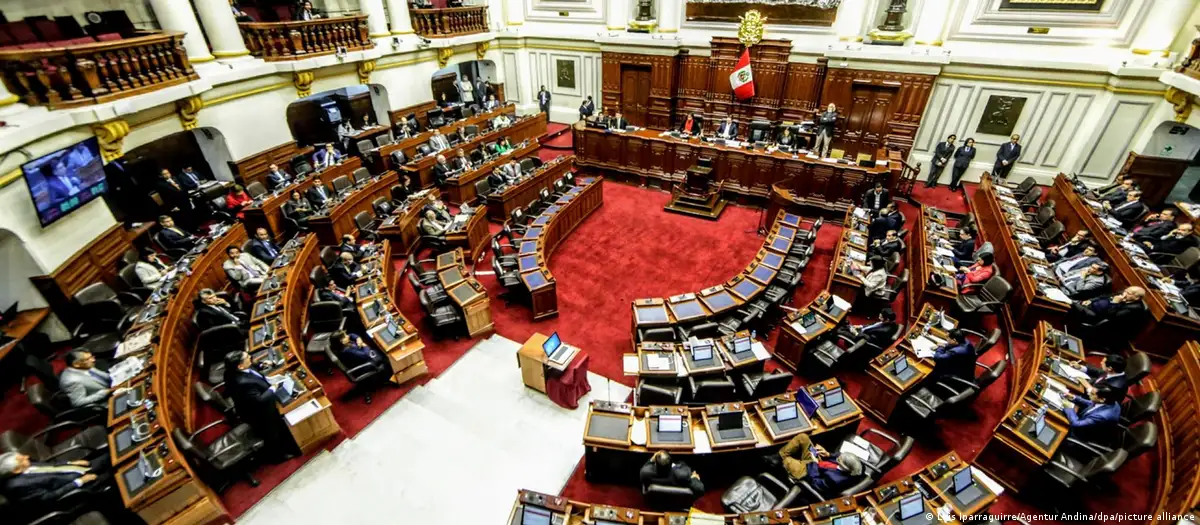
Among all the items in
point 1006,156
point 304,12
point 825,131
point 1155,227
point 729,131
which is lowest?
point 1155,227

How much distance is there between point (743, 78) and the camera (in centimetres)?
1504

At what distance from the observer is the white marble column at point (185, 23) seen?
10.4 metres

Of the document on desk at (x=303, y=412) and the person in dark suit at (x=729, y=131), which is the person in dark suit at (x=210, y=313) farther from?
the person in dark suit at (x=729, y=131)

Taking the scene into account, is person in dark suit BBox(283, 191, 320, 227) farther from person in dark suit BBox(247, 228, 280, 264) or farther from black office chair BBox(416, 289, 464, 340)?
black office chair BBox(416, 289, 464, 340)

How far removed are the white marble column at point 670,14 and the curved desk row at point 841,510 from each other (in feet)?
50.6

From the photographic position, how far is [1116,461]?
5211 mm

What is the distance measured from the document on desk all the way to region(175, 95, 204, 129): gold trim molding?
8471 mm

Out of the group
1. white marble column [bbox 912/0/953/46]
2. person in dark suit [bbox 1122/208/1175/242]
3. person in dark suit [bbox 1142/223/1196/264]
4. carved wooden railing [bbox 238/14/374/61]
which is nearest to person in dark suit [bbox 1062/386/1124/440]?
person in dark suit [bbox 1142/223/1196/264]

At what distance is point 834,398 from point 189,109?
13.7 meters

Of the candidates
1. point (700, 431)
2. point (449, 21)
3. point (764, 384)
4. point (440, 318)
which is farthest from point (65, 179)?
point (449, 21)

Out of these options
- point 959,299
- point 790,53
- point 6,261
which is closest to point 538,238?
point 959,299

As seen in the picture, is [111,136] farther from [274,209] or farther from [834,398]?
[834,398]

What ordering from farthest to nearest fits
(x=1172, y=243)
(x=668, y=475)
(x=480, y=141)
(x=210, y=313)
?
1. (x=480, y=141)
2. (x=1172, y=243)
3. (x=210, y=313)
4. (x=668, y=475)

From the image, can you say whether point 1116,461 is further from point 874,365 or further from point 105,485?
point 105,485
